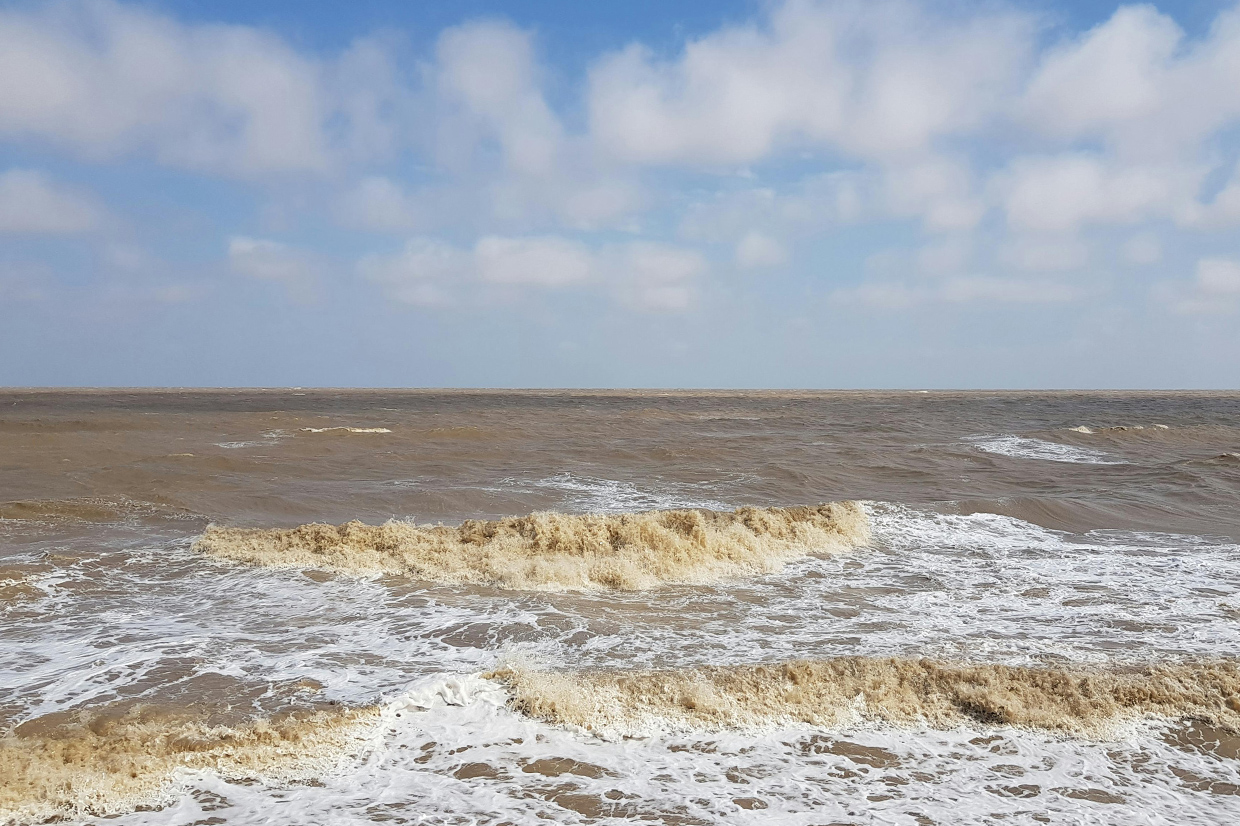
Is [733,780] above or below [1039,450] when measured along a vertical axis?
below

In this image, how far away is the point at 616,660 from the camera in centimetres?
605

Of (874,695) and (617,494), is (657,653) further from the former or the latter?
(617,494)

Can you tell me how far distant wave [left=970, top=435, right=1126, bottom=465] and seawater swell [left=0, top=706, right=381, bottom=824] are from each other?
2013 centimetres

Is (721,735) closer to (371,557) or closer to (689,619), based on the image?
(689,619)

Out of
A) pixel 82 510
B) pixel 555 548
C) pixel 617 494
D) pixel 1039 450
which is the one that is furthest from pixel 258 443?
pixel 1039 450

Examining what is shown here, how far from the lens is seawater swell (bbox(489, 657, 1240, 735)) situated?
16.7 ft

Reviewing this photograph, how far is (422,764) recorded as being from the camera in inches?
179

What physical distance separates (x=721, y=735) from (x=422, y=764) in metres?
1.73

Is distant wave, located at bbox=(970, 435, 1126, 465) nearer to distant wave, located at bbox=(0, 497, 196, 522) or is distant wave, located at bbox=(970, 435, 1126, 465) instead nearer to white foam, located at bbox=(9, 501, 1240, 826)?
white foam, located at bbox=(9, 501, 1240, 826)

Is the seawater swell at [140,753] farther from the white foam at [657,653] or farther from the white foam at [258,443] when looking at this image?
the white foam at [258,443]

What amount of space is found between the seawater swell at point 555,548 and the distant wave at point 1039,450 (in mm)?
12953

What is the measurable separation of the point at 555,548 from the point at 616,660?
356 centimetres

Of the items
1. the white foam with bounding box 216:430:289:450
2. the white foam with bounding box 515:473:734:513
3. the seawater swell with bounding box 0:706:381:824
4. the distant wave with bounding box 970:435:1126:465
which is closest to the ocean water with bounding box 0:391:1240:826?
the seawater swell with bounding box 0:706:381:824

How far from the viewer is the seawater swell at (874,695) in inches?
201
